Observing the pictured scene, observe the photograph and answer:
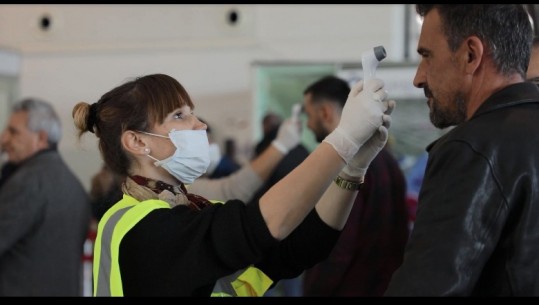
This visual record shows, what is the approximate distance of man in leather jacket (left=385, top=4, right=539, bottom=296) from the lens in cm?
139

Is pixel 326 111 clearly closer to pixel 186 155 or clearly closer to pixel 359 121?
pixel 186 155

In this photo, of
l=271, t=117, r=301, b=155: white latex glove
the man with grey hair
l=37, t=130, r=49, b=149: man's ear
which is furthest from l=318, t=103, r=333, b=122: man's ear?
l=37, t=130, r=49, b=149: man's ear

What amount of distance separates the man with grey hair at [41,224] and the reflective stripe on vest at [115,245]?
1964 millimetres

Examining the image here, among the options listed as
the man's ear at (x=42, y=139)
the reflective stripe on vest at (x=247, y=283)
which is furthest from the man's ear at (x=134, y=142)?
the man's ear at (x=42, y=139)

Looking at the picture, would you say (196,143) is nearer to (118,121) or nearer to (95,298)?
(118,121)

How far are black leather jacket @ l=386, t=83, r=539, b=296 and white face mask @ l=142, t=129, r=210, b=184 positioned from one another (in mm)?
627

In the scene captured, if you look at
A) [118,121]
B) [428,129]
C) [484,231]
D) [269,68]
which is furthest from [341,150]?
[269,68]

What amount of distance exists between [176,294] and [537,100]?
0.77m

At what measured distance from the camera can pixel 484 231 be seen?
1.41 meters

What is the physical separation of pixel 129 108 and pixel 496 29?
31.7 inches

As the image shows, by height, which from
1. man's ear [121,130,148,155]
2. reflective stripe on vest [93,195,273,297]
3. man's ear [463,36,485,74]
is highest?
man's ear [463,36,485,74]

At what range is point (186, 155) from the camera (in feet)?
6.30

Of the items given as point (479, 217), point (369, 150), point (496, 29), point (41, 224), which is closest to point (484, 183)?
point (479, 217)

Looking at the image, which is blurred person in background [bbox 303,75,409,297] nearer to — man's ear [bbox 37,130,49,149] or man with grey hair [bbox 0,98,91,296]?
man with grey hair [bbox 0,98,91,296]
